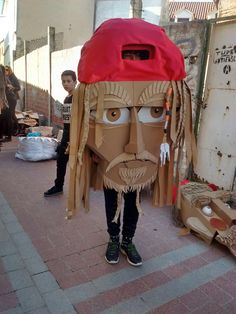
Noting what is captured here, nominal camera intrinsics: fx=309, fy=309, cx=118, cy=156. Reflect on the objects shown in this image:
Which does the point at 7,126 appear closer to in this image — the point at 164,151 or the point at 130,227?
the point at 130,227

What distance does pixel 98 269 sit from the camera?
2449 mm

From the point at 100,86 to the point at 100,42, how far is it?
256 mm

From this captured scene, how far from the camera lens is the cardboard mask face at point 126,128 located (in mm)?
1888

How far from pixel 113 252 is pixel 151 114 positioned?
1.19 m

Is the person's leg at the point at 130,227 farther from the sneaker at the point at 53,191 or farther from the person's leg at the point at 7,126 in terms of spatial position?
the person's leg at the point at 7,126

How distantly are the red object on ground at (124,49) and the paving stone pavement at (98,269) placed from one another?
1.47m

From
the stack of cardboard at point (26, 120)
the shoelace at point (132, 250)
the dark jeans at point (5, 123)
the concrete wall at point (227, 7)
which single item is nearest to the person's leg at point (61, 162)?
the shoelace at point (132, 250)

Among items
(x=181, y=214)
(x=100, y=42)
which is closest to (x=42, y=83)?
(x=181, y=214)

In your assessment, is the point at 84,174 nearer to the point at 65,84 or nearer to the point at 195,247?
the point at 195,247

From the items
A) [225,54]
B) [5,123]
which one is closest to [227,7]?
[225,54]

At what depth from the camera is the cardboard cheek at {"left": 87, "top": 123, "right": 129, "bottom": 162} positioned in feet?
6.48

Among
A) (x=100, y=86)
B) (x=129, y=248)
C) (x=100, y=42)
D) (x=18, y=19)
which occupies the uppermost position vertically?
(x=18, y=19)

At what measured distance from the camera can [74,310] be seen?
2025mm

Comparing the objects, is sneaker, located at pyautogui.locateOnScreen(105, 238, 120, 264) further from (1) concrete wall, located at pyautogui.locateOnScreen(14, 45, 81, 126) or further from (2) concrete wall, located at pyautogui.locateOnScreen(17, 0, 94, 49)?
(2) concrete wall, located at pyautogui.locateOnScreen(17, 0, 94, 49)
